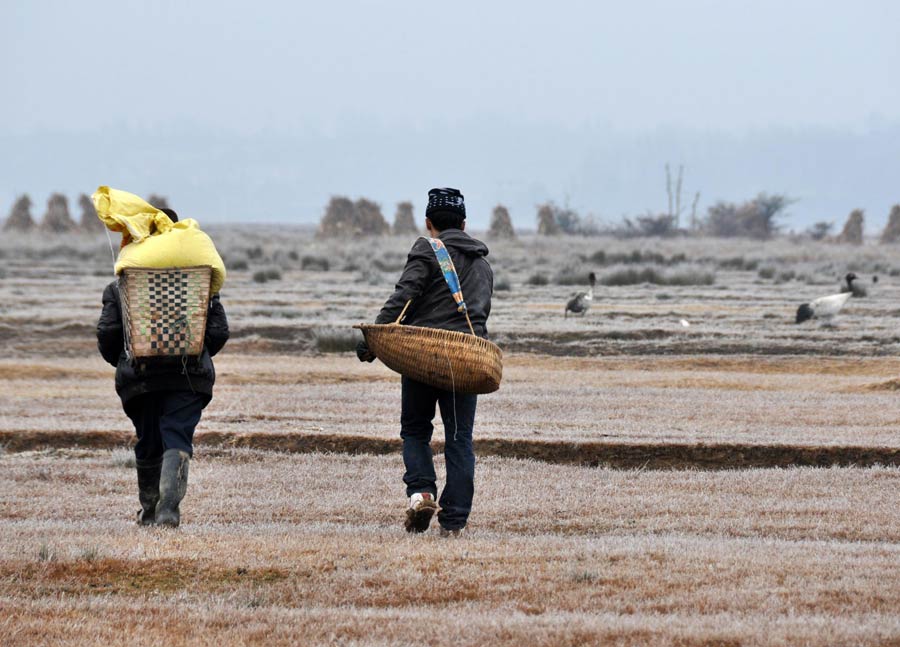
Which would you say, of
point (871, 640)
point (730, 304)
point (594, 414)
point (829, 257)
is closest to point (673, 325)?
point (730, 304)

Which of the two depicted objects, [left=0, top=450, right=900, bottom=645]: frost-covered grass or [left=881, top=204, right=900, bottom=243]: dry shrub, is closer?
[left=0, top=450, right=900, bottom=645]: frost-covered grass

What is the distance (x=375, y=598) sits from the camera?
6574 mm

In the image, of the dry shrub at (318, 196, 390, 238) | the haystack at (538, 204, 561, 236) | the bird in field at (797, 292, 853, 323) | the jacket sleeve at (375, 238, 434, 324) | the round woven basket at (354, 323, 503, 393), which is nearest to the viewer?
the round woven basket at (354, 323, 503, 393)

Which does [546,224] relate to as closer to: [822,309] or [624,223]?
[624,223]

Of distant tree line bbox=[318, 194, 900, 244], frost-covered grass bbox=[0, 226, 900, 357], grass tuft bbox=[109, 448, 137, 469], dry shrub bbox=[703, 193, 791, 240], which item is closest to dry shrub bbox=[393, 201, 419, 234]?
distant tree line bbox=[318, 194, 900, 244]

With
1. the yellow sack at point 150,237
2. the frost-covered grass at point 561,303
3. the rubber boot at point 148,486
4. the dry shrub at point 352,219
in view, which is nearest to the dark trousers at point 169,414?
the rubber boot at point 148,486

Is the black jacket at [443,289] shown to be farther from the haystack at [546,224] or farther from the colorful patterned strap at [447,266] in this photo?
the haystack at [546,224]

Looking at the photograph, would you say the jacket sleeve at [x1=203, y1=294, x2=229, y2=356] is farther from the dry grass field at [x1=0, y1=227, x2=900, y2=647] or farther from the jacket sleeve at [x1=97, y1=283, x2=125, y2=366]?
the dry grass field at [x1=0, y1=227, x2=900, y2=647]

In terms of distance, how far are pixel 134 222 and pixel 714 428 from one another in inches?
317

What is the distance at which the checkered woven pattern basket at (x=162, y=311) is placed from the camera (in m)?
8.10

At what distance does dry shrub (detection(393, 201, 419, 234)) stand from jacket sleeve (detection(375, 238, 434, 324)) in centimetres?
7748

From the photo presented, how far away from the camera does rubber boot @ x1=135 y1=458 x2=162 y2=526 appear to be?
8.70 m

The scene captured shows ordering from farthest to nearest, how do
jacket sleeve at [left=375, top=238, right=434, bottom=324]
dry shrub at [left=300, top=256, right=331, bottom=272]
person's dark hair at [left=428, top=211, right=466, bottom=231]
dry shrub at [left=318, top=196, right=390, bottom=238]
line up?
dry shrub at [left=318, top=196, right=390, bottom=238] → dry shrub at [left=300, top=256, right=331, bottom=272] → person's dark hair at [left=428, top=211, right=466, bottom=231] → jacket sleeve at [left=375, top=238, right=434, bottom=324]

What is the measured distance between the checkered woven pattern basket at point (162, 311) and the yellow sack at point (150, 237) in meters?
0.07
